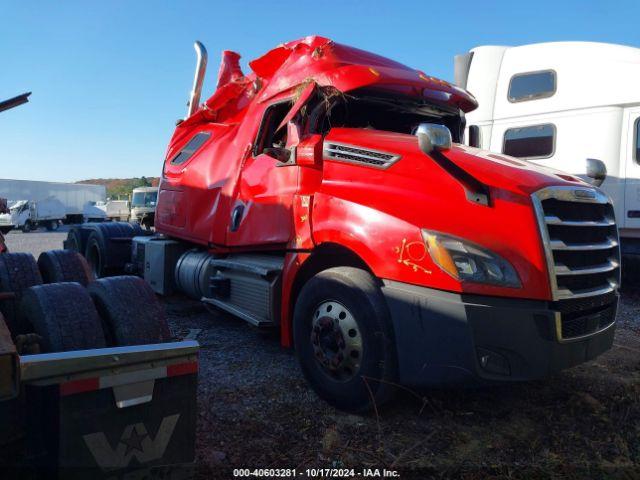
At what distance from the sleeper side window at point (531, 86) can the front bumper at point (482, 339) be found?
6.07m

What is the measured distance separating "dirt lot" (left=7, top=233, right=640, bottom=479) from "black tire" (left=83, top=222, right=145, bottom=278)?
4148mm

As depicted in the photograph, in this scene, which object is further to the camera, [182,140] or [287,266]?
[182,140]

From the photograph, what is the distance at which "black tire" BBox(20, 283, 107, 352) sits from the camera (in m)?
2.46

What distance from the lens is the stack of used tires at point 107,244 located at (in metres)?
7.96

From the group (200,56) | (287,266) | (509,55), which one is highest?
(509,55)

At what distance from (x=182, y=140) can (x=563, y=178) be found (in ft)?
15.6

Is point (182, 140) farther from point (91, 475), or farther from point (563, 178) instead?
point (91, 475)

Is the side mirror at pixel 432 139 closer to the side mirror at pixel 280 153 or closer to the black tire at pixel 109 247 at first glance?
the side mirror at pixel 280 153

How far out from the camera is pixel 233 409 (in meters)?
3.57

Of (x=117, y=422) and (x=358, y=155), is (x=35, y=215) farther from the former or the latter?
(x=117, y=422)

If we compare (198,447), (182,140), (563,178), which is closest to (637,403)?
(563,178)

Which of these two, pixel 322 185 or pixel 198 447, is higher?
pixel 322 185

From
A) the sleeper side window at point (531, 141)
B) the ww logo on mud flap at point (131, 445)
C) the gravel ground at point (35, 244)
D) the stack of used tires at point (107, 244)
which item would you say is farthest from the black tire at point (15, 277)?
the gravel ground at point (35, 244)

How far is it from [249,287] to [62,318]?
7.32 feet
